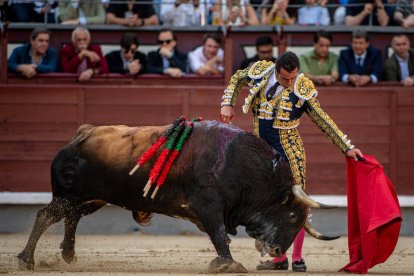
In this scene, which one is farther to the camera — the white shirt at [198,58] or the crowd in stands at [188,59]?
the white shirt at [198,58]

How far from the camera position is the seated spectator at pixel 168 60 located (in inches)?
372

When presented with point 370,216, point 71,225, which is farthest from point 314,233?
point 71,225

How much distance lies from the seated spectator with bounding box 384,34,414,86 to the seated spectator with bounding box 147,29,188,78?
5.61ft

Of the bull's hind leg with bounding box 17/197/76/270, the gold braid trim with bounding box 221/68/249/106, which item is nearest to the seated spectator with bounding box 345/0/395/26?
the gold braid trim with bounding box 221/68/249/106

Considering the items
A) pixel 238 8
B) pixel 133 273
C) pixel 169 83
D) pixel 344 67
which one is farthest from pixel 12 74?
pixel 133 273

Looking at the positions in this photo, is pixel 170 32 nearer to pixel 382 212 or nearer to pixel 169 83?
pixel 169 83

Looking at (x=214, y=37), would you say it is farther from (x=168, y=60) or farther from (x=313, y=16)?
(x=313, y=16)

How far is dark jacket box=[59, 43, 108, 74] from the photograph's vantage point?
31.0 ft

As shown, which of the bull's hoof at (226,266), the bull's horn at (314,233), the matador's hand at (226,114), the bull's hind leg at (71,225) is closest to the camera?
the bull's hoof at (226,266)

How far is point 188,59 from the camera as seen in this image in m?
9.70

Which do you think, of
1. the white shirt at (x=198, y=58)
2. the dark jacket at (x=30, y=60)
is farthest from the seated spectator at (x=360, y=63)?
the dark jacket at (x=30, y=60)

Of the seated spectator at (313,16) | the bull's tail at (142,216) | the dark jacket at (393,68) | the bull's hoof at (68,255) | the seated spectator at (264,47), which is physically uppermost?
the seated spectator at (313,16)

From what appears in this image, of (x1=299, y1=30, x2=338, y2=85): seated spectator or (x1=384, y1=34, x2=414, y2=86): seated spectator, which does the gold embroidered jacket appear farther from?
(x1=384, y1=34, x2=414, y2=86): seated spectator

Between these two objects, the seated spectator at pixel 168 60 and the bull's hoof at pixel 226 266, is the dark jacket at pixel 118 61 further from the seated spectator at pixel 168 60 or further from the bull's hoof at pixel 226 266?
the bull's hoof at pixel 226 266
